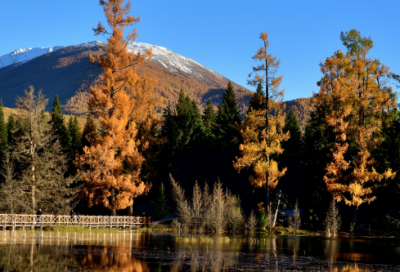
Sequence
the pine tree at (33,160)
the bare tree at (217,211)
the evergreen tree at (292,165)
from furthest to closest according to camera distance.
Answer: the evergreen tree at (292,165) → the pine tree at (33,160) → the bare tree at (217,211)

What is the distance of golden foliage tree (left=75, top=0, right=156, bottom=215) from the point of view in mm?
43281

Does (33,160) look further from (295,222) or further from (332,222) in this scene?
(332,222)

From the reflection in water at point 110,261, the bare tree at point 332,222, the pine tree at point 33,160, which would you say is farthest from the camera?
the pine tree at point 33,160

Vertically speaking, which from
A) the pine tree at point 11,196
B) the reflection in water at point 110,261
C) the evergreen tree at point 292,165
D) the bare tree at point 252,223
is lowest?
the bare tree at point 252,223

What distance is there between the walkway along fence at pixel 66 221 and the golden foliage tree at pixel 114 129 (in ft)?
5.42

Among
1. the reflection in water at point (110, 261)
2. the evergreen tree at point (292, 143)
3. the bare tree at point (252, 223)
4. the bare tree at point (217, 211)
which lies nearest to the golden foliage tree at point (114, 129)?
the bare tree at point (217, 211)

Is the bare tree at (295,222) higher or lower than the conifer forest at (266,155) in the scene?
lower

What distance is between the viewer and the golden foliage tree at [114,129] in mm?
43281

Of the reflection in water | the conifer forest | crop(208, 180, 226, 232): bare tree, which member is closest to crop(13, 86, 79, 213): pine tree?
the conifer forest

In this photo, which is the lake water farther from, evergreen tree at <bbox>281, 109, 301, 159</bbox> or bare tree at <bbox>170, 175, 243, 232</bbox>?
evergreen tree at <bbox>281, 109, 301, 159</bbox>

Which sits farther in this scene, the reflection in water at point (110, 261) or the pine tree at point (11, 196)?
the pine tree at point (11, 196)

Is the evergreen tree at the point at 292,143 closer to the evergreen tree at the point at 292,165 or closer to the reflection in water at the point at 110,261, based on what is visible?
the evergreen tree at the point at 292,165

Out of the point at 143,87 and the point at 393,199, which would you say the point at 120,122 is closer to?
the point at 143,87

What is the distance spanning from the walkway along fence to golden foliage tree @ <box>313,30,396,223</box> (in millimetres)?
21306
